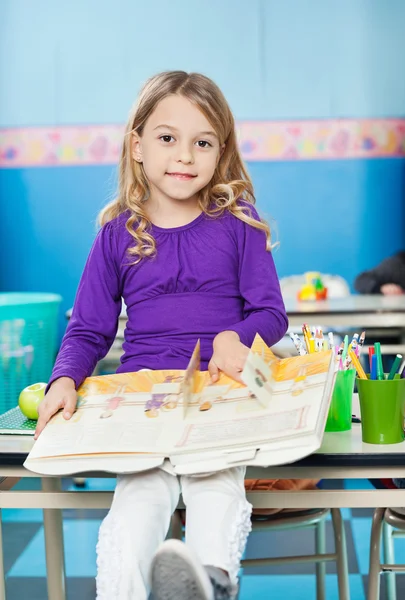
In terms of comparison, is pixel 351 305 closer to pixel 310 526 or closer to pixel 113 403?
pixel 310 526

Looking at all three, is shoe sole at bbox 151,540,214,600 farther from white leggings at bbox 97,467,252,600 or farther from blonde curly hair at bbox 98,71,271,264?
blonde curly hair at bbox 98,71,271,264

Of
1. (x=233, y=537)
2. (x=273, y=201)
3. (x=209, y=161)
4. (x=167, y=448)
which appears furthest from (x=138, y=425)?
(x=273, y=201)

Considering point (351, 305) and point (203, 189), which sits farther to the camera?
point (351, 305)

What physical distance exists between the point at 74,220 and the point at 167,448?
3.87m

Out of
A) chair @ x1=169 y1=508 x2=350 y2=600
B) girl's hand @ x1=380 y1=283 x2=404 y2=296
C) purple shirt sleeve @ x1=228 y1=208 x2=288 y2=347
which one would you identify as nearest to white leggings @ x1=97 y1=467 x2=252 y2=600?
purple shirt sleeve @ x1=228 y1=208 x2=288 y2=347

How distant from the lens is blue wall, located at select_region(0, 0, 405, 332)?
182 inches

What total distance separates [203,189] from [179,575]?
33.8 inches

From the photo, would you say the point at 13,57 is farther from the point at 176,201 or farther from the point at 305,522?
the point at 305,522

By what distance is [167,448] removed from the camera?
3.33ft

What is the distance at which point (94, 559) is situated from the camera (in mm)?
2416

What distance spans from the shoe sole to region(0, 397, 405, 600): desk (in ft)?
0.57

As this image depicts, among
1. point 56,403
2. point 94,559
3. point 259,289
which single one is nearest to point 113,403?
point 56,403

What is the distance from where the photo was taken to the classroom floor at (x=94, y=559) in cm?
216

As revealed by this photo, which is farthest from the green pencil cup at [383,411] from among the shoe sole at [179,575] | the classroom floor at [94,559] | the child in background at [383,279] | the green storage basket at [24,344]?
the child in background at [383,279]
